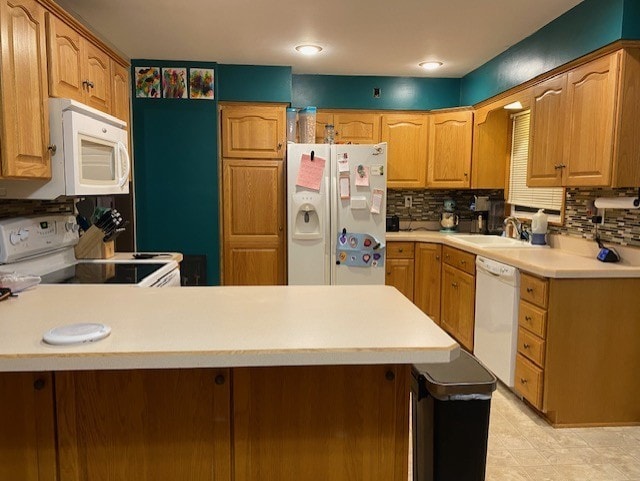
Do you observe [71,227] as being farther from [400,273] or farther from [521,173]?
[521,173]

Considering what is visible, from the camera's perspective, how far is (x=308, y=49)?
353cm

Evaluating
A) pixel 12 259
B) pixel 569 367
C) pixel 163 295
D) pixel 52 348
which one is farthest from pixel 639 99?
pixel 12 259

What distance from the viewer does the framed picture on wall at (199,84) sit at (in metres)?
3.93

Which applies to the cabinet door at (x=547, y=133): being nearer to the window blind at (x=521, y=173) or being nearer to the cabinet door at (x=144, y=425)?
the window blind at (x=521, y=173)

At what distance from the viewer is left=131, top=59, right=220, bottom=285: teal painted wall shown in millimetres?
3930

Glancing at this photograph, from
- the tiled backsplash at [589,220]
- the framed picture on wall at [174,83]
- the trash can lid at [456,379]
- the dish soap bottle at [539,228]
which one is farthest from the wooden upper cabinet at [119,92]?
the tiled backsplash at [589,220]

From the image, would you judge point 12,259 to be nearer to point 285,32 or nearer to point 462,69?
point 285,32

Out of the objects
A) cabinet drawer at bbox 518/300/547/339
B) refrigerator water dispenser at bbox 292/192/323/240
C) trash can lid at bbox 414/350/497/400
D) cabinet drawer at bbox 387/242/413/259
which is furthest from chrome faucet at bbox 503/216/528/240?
trash can lid at bbox 414/350/497/400

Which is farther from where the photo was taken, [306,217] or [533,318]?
[306,217]

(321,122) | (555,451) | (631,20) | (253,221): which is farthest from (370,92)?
(555,451)

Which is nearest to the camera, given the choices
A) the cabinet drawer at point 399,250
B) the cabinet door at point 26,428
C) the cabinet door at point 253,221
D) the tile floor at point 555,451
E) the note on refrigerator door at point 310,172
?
the cabinet door at point 26,428

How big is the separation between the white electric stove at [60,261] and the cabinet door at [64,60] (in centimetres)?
65

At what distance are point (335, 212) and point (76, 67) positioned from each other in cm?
214

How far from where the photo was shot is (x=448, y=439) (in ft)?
5.38
